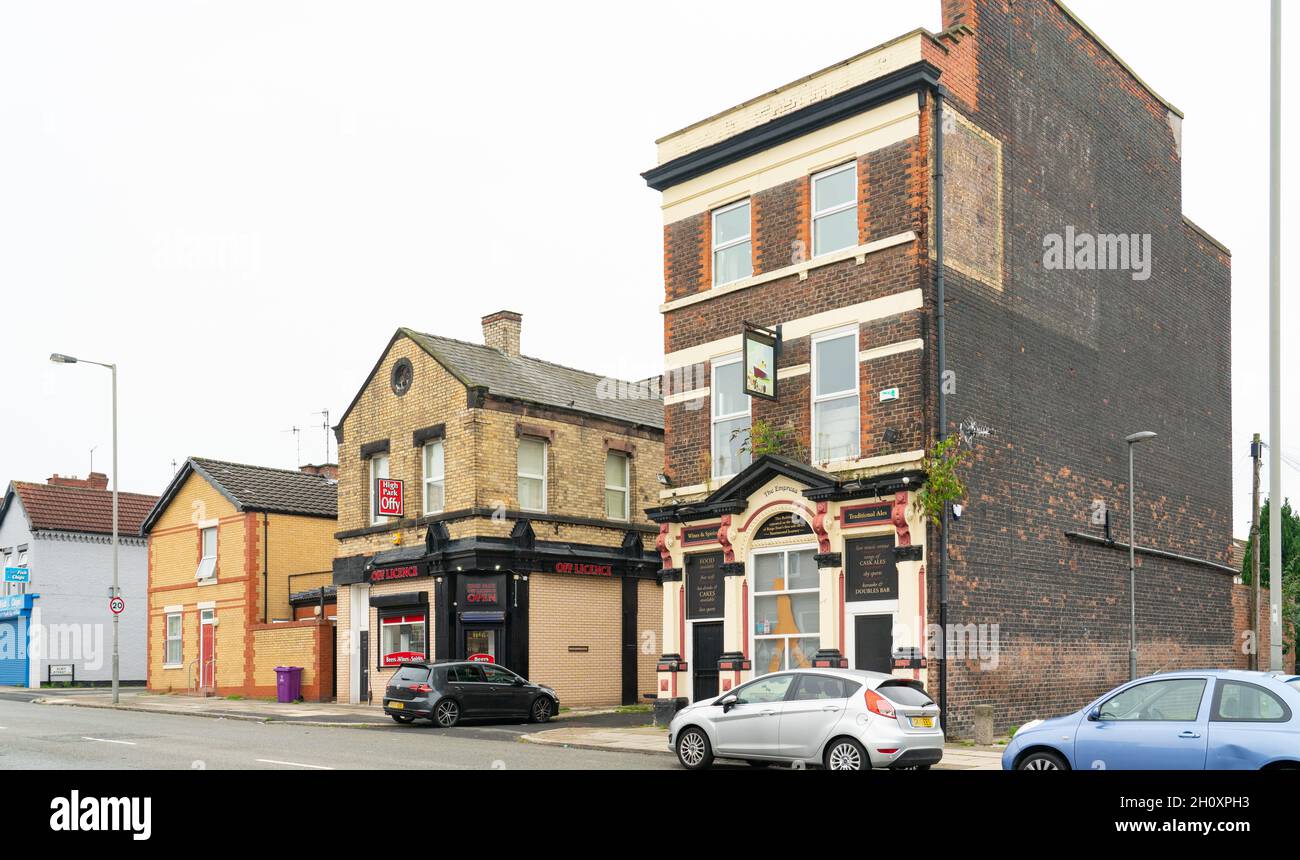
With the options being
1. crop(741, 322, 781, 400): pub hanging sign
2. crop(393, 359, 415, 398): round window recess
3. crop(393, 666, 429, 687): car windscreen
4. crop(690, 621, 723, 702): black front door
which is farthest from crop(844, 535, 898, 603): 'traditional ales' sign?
crop(393, 359, 415, 398): round window recess

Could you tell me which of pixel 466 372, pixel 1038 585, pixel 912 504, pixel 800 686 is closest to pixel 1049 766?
pixel 800 686

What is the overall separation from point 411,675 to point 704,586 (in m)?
6.47

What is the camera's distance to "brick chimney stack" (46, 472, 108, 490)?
56.7 metres

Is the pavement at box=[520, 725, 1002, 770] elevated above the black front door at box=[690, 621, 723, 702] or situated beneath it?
situated beneath

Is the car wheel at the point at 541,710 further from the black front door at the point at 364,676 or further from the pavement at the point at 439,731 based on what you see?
the black front door at the point at 364,676

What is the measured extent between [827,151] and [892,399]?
5002 millimetres

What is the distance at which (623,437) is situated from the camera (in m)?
35.4

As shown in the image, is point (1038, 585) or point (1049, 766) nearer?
point (1049, 766)

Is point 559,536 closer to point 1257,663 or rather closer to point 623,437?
point 623,437

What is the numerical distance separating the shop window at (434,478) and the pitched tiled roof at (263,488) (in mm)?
8929

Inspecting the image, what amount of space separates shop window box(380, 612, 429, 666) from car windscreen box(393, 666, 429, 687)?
523cm

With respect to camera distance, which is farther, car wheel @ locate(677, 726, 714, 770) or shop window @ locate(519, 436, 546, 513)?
shop window @ locate(519, 436, 546, 513)

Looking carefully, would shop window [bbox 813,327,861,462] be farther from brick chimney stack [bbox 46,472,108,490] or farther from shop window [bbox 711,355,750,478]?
brick chimney stack [bbox 46,472,108,490]

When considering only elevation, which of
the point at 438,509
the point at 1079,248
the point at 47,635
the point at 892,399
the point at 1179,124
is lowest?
the point at 47,635
